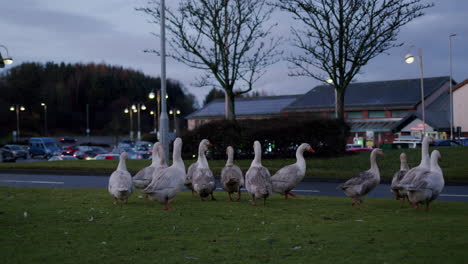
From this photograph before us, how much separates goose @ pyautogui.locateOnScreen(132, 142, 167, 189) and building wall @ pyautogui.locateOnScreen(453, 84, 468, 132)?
52.8 m

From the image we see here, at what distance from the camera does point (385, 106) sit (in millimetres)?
66312

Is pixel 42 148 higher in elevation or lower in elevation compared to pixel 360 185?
higher

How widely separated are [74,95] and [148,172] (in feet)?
363

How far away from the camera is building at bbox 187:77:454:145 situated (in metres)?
59.7

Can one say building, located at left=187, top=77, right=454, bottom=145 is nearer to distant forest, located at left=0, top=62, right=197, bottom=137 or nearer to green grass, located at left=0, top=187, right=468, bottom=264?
distant forest, located at left=0, top=62, right=197, bottom=137

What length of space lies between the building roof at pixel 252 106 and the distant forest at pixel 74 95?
2463cm

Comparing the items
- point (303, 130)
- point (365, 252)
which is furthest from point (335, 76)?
point (365, 252)

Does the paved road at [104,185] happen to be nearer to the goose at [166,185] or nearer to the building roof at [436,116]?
the goose at [166,185]

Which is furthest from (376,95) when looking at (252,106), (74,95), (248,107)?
(74,95)

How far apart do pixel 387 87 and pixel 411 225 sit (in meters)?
64.6

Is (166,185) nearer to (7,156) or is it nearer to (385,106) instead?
(7,156)

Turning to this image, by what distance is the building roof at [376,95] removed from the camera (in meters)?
65.5

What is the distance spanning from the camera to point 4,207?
35.7 feet

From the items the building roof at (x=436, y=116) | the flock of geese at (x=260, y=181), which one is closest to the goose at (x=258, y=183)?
the flock of geese at (x=260, y=181)
